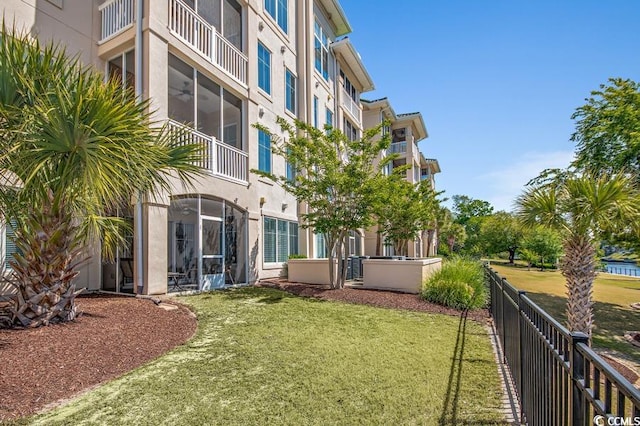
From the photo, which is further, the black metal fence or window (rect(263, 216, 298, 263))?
window (rect(263, 216, 298, 263))

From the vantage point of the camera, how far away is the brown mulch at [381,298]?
32.7 ft

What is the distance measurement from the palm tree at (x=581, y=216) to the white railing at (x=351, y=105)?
17997 mm

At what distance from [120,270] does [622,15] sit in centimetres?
1649

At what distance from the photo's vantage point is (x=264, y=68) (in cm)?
1562

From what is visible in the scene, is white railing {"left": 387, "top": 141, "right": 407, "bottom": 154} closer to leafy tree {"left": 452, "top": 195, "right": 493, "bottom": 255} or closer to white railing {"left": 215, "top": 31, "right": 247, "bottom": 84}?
leafy tree {"left": 452, "top": 195, "right": 493, "bottom": 255}

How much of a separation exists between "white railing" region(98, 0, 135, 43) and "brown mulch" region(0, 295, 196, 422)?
784cm

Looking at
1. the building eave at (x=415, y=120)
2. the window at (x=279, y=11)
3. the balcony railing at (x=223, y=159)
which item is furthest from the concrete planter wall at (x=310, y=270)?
the building eave at (x=415, y=120)

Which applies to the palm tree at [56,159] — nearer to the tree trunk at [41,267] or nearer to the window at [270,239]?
the tree trunk at [41,267]

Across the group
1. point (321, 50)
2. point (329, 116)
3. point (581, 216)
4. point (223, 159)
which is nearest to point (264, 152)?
point (223, 159)

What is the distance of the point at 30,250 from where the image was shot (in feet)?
18.6

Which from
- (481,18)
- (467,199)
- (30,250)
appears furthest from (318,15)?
(467,199)

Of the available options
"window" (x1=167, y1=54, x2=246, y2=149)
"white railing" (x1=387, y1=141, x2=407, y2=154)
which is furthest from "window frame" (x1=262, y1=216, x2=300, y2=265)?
"white railing" (x1=387, y1=141, x2=407, y2=154)

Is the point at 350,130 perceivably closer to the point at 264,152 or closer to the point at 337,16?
the point at 337,16

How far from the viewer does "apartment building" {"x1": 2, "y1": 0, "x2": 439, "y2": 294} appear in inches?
370
